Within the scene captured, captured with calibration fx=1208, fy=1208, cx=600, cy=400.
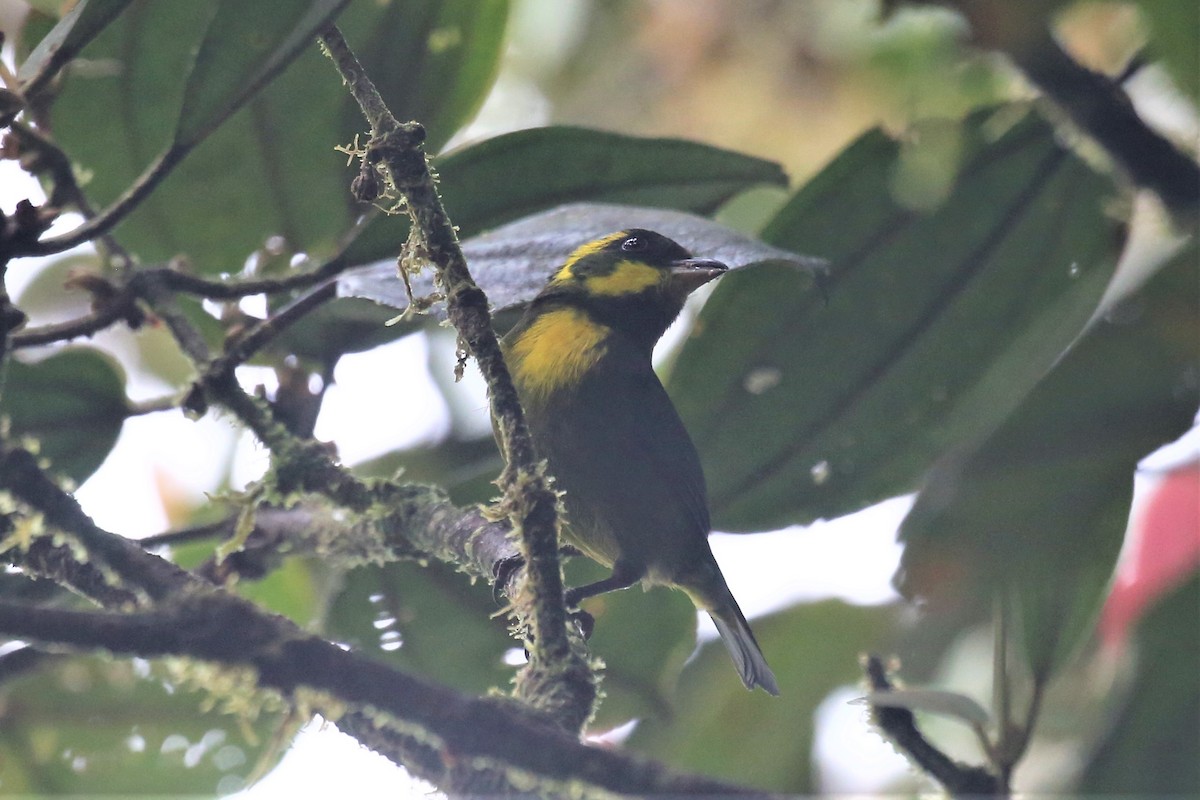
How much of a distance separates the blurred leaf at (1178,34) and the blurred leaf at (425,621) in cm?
156

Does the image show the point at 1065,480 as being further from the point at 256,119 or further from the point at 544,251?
the point at 256,119

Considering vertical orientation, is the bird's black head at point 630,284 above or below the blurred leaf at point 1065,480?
above

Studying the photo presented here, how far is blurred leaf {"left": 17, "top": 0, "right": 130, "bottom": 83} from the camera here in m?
1.76

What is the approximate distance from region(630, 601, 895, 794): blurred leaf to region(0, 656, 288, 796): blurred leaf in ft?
3.10

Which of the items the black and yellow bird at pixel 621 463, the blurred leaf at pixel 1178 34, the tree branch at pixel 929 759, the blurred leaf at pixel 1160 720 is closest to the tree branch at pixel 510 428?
the tree branch at pixel 929 759

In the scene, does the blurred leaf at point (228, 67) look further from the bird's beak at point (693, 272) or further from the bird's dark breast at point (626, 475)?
the bird's beak at point (693, 272)

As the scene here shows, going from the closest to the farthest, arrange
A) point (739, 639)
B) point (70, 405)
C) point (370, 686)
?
point (370, 686) → point (70, 405) → point (739, 639)

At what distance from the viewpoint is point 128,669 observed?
278 centimetres

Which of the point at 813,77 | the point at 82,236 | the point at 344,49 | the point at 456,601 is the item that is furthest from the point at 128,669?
the point at 813,77

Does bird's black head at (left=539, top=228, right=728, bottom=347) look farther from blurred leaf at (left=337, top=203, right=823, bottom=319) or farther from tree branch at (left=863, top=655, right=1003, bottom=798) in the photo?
tree branch at (left=863, top=655, right=1003, bottom=798)

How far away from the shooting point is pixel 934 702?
1519mm

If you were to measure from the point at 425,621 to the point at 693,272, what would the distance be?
978 millimetres

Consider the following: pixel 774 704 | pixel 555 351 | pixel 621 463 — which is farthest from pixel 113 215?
pixel 774 704

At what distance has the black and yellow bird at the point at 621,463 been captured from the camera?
8.12 ft
